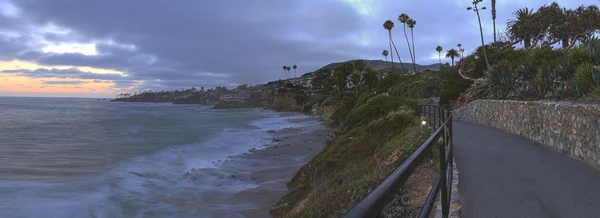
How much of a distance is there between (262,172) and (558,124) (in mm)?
11372

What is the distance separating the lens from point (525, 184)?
18.2 feet

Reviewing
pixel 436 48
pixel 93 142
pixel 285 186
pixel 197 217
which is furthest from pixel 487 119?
pixel 436 48

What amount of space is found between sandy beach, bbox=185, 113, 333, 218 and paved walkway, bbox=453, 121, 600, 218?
6242 millimetres

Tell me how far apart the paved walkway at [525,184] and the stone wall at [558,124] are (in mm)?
256

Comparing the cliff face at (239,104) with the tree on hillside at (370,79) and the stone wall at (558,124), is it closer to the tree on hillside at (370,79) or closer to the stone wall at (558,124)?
the tree on hillside at (370,79)

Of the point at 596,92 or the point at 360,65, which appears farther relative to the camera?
the point at 360,65

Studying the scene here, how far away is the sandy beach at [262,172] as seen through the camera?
447 inches

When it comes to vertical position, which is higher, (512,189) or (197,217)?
(512,189)

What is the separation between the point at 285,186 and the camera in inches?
531

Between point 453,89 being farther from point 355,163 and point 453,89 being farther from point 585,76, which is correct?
point 585,76

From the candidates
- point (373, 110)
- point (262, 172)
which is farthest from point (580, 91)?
point (373, 110)

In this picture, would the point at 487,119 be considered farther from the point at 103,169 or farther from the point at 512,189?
the point at 103,169

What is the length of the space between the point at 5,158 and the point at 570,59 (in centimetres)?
2971

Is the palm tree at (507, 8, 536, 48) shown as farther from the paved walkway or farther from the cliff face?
the cliff face
